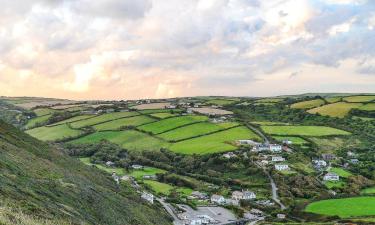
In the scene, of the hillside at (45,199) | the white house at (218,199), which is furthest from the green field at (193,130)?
the hillside at (45,199)

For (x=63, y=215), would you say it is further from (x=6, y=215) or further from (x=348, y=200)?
(x=348, y=200)

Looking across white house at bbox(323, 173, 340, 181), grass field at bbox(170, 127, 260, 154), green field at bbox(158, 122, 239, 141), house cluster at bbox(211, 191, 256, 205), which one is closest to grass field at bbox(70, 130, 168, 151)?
green field at bbox(158, 122, 239, 141)

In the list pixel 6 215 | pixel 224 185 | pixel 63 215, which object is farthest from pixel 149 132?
pixel 6 215

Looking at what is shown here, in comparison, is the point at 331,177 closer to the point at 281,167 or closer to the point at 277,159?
the point at 281,167

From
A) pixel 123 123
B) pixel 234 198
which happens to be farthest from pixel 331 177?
pixel 123 123

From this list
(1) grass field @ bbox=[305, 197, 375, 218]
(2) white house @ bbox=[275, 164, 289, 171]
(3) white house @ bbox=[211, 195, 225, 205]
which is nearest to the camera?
(1) grass field @ bbox=[305, 197, 375, 218]

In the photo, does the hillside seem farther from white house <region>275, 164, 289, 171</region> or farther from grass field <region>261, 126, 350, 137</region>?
grass field <region>261, 126, 350, 137</region>

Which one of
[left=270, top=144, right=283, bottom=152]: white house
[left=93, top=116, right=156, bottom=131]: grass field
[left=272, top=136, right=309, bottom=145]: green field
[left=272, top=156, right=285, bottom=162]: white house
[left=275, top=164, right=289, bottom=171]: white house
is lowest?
[left=275, top=164, right=289, bottom=171]: white house
